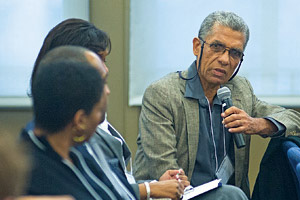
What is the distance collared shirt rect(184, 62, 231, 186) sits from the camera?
2.64m

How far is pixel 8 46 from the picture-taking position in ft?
11.5

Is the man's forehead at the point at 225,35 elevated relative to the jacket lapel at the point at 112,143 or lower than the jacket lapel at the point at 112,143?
elevated

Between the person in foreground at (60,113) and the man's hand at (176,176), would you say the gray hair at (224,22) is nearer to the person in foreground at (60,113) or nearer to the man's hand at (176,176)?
the man's hand at (176,176)

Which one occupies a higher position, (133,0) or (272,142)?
(133,0)

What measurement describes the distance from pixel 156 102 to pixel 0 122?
5.38ft

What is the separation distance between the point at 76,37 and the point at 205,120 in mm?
1034

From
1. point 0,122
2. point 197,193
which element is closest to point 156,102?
point 197,193

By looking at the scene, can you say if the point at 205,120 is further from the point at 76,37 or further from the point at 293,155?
the point at 76,37

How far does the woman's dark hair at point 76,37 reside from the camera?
1850 millimetres

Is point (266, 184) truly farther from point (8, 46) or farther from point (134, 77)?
point (8, 46)

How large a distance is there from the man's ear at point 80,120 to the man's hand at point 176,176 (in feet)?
3.44

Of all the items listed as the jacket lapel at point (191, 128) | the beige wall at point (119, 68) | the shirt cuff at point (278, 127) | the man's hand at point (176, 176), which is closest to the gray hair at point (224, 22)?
the jacket lapel at point (191, 128)

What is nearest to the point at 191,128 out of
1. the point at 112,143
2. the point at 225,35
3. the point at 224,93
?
the point at 224,93

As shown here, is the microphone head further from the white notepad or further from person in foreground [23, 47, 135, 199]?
person in foreground [23, 47, 135, 199]
